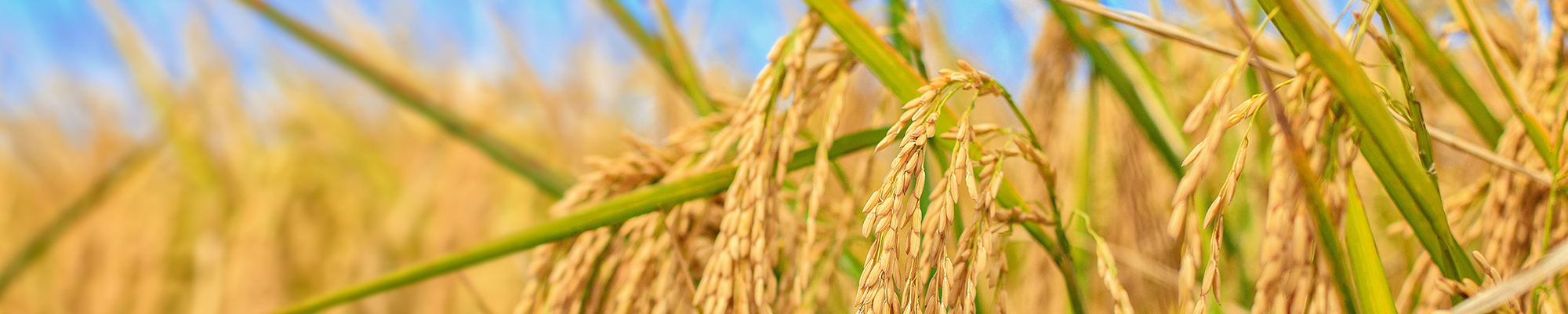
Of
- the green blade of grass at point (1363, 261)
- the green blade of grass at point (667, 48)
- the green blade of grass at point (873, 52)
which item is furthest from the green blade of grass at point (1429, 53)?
the green blade of grass at point (667, 48)

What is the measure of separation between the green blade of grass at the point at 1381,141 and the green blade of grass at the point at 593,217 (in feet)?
0.91

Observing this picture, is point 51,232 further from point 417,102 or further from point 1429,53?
point 1429,53

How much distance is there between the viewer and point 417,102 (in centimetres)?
116

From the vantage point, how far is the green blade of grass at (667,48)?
3.50 feet

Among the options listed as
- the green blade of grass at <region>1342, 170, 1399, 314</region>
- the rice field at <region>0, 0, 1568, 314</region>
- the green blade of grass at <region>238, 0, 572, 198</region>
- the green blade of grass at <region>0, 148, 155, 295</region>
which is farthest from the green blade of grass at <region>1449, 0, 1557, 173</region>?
the green blade of grass at <region>0, 148, 155, 295</region>

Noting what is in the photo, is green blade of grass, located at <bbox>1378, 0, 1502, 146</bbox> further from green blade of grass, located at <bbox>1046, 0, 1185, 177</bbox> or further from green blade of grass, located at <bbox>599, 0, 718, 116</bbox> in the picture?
green blade of grass, located at <bbox>599, 0, 718, 116</bbox>

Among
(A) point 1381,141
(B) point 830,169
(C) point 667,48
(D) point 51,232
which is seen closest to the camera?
→ (A) point 1381,141

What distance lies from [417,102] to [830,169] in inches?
22.7

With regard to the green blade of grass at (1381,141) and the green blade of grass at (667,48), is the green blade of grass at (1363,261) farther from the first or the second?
the green blade of grass at (667,48)

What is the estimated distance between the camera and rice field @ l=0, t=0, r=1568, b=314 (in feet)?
1.68

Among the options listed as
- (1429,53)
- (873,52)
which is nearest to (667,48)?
(873,52)

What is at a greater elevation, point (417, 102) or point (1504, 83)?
point (417, 102)

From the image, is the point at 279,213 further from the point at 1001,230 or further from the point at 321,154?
the point at 1001,230

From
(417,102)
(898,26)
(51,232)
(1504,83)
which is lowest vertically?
(1504,83)
